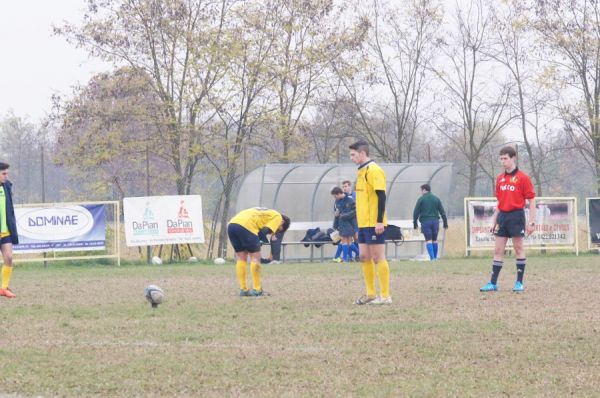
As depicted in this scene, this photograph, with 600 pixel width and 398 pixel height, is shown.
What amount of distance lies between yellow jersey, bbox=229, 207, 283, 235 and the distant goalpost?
10.9 metres

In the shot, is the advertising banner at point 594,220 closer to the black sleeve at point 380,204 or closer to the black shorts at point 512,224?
the black shorts at point 512,224

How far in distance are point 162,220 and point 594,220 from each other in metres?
11.2

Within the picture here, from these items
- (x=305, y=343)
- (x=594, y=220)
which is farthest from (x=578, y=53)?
(x=305, y=343)

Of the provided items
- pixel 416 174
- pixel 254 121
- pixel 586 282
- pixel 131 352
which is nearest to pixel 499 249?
pixel 586 282

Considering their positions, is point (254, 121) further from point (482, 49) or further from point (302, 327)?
point (302, 327)

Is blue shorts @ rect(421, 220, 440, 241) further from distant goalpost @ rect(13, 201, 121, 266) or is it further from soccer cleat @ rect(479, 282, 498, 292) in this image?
soccer cleat @ rect(479, 282, 498, 292)

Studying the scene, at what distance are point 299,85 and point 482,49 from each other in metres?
6.45

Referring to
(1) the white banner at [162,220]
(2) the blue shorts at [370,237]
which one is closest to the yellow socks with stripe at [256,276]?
(2) the blue shorts at [370,237]

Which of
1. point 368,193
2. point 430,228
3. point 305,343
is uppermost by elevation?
point 368,193

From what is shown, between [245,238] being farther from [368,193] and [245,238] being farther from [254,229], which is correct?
[368,193]

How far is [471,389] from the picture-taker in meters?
6.20

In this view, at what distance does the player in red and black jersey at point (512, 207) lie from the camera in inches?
512

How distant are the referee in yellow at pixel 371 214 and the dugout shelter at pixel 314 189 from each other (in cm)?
1506

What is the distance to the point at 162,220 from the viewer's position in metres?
24.4
